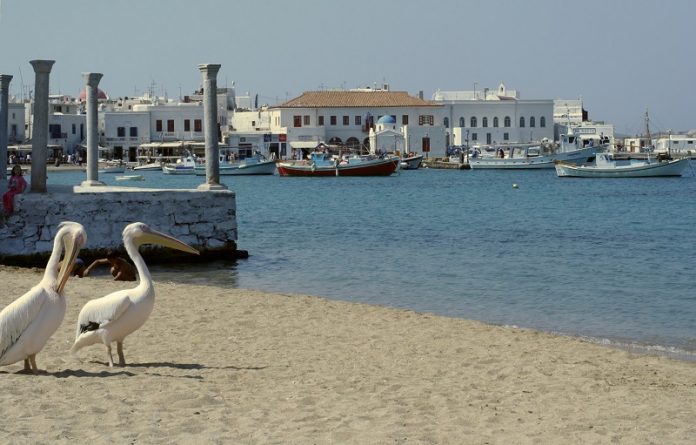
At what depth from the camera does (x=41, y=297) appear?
7.32m

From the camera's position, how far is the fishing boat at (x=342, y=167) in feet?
249

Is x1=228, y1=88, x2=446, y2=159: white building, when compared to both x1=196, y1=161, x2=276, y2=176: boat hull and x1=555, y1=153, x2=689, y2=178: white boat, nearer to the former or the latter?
x1=196, y1=161, x2=276, y2=176: boat hull

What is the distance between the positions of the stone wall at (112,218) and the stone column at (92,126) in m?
3.36

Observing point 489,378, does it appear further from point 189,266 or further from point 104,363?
point 189,266

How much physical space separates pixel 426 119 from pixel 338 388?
90564 mm

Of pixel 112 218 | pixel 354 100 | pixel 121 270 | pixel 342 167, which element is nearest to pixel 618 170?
pixel 342 167

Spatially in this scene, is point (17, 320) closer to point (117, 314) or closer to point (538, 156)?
point (117, 314)

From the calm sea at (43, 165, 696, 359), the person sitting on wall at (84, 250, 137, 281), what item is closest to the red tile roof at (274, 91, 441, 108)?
the calm sea at (43, 165, 696, 359)

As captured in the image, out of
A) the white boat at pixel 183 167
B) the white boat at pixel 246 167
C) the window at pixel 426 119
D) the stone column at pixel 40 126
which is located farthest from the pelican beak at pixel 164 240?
the window at pixel 426 119

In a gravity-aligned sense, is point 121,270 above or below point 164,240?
below

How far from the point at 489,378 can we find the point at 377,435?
2.24m

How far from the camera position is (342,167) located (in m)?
76.2

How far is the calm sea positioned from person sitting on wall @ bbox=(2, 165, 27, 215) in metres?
2.49

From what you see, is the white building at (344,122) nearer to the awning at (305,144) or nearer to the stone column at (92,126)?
the awning at (305,144)
